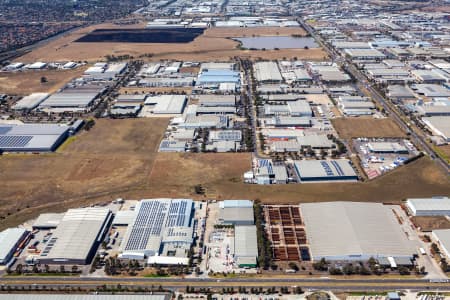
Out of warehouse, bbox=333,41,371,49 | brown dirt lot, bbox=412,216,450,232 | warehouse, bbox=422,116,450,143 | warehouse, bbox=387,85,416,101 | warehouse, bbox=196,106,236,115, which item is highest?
warehouse, bbox=333,41,371,49

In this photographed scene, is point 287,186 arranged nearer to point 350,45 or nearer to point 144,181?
point 144,181

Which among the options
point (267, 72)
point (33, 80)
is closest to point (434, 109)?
point (267, 72)

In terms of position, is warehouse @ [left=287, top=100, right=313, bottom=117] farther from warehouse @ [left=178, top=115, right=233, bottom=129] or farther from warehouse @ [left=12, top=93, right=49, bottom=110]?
warehouse @ [left=12, top=93, right=49, bottom=110]

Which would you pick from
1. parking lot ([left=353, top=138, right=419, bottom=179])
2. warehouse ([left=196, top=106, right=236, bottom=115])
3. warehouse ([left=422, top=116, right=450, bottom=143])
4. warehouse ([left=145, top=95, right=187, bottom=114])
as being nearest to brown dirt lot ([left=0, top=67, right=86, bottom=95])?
warehouse ([left=145, top=95, right=187, bottom=114])

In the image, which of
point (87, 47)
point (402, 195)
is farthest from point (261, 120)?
point (87, 47)

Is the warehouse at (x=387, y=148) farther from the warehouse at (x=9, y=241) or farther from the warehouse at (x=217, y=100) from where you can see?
the warehouse at (x=9, y=241)

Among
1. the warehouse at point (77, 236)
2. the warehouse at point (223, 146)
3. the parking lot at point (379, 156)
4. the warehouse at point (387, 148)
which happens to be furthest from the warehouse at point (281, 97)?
the warehouse at point (77, 236)

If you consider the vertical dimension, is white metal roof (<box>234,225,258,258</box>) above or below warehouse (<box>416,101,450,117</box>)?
below
